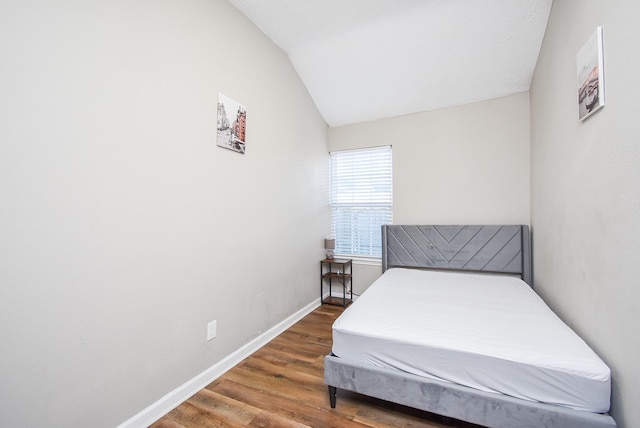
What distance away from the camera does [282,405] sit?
1.75 m

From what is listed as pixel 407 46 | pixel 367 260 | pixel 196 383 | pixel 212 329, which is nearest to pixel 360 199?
pixel 367 260

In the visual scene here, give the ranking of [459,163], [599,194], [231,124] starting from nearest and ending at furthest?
[599,194] → [231,124] → [459,163]

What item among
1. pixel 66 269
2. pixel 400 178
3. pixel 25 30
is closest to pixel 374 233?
pixel 400 178

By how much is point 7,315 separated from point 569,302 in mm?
3005

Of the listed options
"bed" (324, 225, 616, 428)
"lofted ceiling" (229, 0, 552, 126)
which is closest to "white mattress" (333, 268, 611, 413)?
"bed" (324, 225, 616, 428)

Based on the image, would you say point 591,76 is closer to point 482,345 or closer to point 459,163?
point 482,345

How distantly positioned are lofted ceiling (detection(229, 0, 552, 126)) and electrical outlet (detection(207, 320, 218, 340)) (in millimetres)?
2592

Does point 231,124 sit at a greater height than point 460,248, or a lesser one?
greater

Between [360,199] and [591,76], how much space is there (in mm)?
2620

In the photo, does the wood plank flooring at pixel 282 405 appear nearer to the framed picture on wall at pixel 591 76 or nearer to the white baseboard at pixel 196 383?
the white baseboard at pixel 196 383

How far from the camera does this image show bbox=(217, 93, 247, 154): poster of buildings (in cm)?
215

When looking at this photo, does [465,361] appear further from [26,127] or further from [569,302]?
[26,127]

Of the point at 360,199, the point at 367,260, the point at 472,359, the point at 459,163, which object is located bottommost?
the point at 472,359

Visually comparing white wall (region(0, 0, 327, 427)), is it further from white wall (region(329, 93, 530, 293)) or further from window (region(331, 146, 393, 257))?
white wall (region(329, 93, 530, 293))
